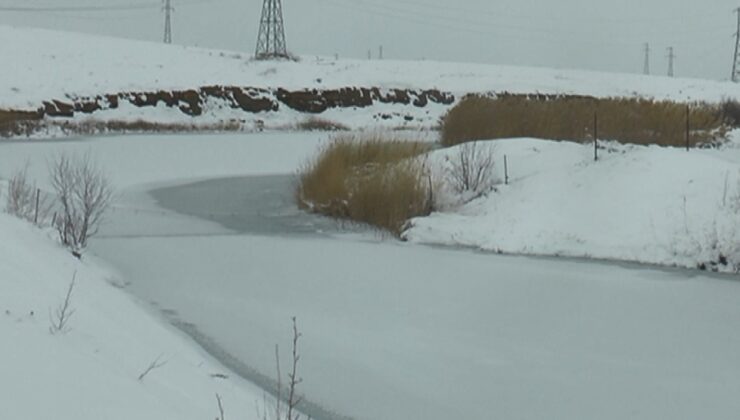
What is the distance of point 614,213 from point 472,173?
3.78m

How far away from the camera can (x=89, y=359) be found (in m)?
5.82

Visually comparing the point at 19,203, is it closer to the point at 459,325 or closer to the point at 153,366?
the point at 459,325

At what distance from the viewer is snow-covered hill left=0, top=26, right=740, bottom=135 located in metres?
43.4

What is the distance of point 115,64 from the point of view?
51906 mm

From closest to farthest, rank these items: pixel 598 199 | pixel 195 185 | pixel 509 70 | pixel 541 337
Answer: pixel 541 337 → pixel 598 199 → pixel 195 185 → pixel 509 70

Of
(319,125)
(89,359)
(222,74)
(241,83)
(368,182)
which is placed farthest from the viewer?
(222,74)

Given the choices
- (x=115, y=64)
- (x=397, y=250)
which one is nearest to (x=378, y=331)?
(x=397, y=250)

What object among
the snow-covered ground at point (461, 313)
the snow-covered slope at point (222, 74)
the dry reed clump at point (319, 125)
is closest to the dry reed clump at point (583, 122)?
the snow-covered ground at point (461, 313)

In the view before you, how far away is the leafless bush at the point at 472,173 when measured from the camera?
18.0 m

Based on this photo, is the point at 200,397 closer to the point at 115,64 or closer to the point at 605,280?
the point at 605,280

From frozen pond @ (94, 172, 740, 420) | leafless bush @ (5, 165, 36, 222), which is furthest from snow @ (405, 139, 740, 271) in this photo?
leafless bush @ (5, 165, 36, 222)

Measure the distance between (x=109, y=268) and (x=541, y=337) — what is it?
5.53 m

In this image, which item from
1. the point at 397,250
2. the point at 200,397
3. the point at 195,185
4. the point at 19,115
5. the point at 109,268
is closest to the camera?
the point at 200,397

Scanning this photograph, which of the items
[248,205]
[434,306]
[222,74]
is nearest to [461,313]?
[434,306]
